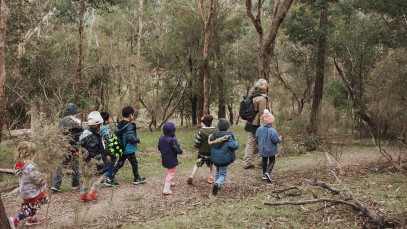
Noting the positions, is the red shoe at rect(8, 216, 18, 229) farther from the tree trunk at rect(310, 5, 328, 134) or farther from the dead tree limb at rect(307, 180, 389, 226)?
the tree trunk at rect(310, 5, 328, 134)

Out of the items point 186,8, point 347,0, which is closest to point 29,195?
point 347,0

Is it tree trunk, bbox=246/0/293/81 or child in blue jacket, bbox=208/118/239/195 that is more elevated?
tree trunk, bbox=246/0/293/81

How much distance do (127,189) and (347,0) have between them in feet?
43.2

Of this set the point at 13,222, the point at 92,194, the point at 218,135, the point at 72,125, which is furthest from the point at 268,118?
the point at 13,222

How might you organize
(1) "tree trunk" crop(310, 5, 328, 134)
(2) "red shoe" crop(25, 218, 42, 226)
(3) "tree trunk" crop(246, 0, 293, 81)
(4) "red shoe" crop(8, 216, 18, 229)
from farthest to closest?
(1) "tree trunk" crop(310, 5, 328, 134)
(3) "tree trunk" crop(246, 0, 293, 81)
(2) "red shoe" crop(25, 218, 42, 226)
(4) "red shoe" crop(8, 216, 18, 229)

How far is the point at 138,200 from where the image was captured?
24.4 ft

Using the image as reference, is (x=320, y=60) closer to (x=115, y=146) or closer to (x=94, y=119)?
(x=115, y=146)

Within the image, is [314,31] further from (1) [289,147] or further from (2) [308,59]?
(2) [308,59]

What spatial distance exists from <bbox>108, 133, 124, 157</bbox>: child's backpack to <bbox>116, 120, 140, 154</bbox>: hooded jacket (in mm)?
93

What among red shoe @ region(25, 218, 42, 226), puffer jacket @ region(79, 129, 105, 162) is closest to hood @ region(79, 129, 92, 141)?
puffer jacket @ region(79, 129, 105, 162)

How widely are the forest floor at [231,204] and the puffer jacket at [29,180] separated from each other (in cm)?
41

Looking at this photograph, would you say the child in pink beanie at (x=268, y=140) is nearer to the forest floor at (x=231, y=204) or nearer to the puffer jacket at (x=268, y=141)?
the puffer jacket at (x=268, y=141)

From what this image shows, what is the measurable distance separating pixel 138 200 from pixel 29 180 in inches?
83.7

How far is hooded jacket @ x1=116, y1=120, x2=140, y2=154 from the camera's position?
7746 millimetres
